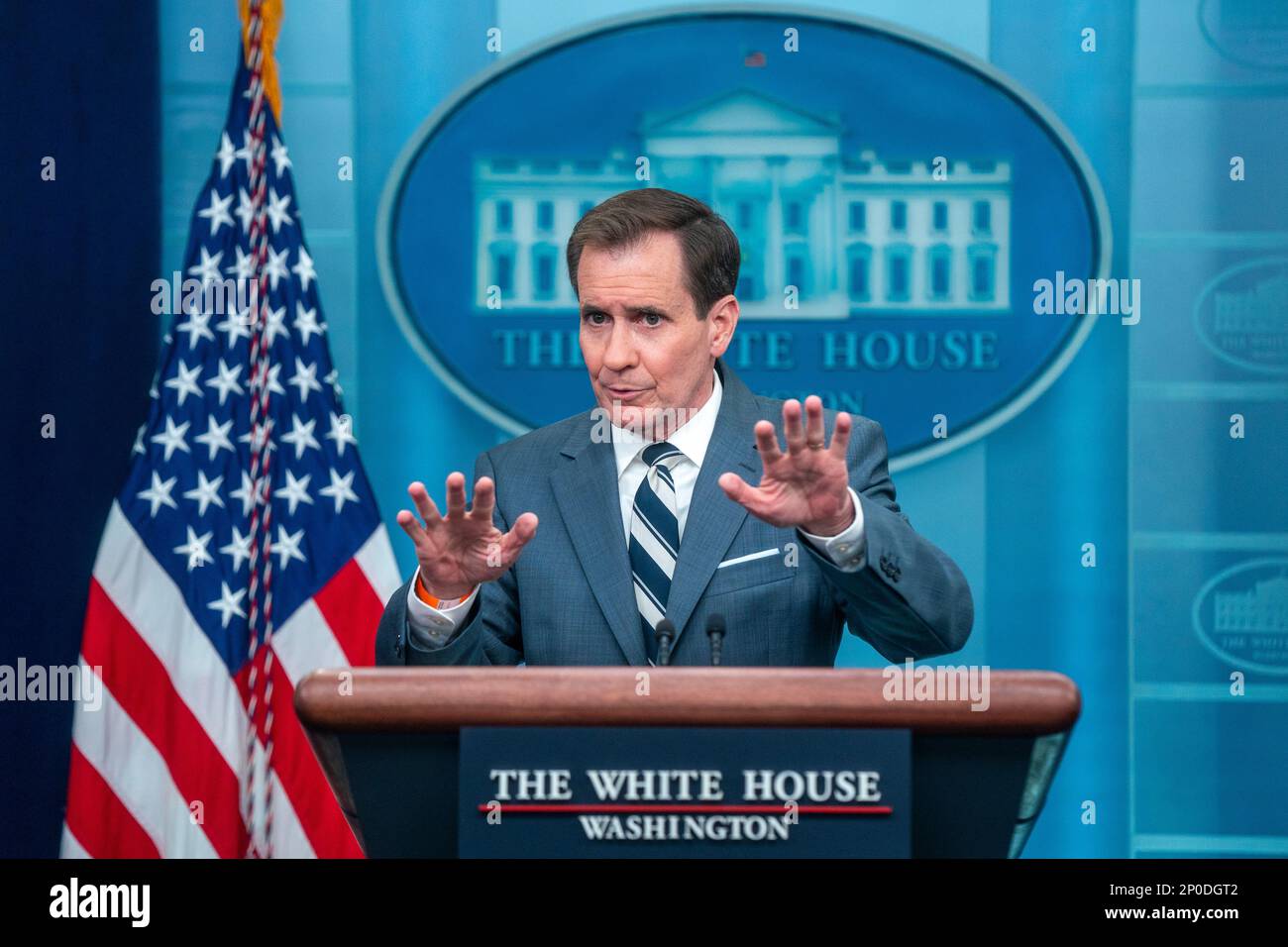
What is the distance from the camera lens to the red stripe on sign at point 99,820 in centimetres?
322

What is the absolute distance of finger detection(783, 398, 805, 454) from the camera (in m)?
1.54

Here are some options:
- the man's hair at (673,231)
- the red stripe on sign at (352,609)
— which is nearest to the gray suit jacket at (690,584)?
the man's hair at (673,231)

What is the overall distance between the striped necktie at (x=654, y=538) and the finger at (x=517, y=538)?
0.41m

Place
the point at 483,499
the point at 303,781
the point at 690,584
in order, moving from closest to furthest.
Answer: the point at 483,499 → the point at 690,584 → the point at 303,781

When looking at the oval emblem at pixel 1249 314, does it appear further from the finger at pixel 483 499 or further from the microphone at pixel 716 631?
the finger at pixel 483 499

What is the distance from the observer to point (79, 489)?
11.1 feet

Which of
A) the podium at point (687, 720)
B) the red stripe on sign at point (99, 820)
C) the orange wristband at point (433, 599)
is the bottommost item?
the red stripe on sign at point (99, 820)

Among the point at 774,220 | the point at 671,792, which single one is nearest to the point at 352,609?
the point at 774,220

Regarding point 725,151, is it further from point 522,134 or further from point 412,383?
point 412,383

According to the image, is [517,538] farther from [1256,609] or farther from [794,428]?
[1256,609]

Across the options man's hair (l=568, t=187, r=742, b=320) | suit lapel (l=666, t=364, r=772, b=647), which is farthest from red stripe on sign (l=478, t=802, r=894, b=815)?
man's hair (l=568, t=187, r=742, b=320)

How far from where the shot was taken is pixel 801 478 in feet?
5.32

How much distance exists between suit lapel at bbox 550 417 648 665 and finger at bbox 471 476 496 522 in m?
0.45

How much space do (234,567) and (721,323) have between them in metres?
1.52
